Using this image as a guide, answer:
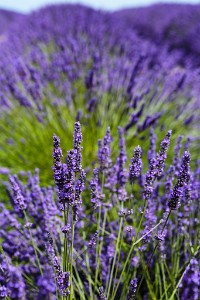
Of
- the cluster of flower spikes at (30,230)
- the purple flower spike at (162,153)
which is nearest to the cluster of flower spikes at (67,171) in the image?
the purple flower spike at (162,153)

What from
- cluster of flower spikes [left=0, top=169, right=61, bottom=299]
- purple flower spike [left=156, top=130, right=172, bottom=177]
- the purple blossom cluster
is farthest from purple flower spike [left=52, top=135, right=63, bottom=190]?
cluster of flower spikes [left=0, top=169, right=61, bottom=299]

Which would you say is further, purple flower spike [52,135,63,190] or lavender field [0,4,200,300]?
lavender field [0,4,200,300]

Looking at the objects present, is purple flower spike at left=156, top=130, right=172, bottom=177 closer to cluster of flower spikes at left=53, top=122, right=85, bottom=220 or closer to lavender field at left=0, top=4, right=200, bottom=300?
lavender field at left=0, top=4, right=200, bottom=300

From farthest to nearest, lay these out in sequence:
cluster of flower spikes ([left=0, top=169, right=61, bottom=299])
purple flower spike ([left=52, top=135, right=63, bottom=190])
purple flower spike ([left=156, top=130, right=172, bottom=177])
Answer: cluster of flower spikes ([left=0, top=169, right=61, bottom=299])
purple flower spike ([left=156, top=130, right=172, bottom=177])
purple flower spike ([left=52, top=135, right=63, bottom=190])

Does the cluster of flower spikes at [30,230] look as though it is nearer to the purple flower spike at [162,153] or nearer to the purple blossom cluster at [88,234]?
the purple blossom cluster at [88,234]

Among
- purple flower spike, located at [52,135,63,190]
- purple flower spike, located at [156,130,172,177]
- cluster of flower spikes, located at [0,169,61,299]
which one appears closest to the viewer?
purple flower spike, located at [52,135,63,190]

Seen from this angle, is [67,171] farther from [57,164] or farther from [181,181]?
[181,181]

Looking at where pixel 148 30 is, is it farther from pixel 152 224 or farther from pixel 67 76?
pixel 152 224

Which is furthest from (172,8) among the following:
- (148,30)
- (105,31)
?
(105,31)
